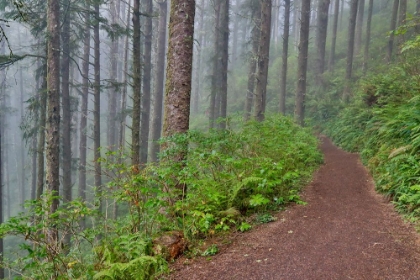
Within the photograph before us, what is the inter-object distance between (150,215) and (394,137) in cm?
664

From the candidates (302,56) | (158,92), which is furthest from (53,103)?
(302,56)

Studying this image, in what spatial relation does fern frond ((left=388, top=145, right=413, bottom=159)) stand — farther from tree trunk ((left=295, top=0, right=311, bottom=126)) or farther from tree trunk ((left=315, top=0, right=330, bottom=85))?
tree trunk ((left=315, top=0, right=330, bottom=85))

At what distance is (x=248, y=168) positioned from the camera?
564 cm

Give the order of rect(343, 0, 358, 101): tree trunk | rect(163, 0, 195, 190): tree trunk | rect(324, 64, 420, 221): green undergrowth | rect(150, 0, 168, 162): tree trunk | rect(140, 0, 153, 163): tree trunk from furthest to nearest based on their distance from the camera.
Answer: rect(150, 0, 168, 162): tree trunk, rect(140, 0, 153, 163): tree trunk, rect(343, 0, 358, 101): tree trunk, rect(163, 0, 195, 190): tree trunk, rect(324, 64, 420, 221): green undergrowth

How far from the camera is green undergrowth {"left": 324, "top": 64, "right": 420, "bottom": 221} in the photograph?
4.94 m

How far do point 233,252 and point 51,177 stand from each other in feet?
25.6

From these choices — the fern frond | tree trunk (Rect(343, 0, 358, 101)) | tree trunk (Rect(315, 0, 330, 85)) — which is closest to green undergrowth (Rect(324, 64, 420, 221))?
the fern frond

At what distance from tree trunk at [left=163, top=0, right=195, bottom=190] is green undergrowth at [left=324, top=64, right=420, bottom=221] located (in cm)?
413

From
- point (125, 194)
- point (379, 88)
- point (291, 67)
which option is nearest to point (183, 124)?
point (125, 194)

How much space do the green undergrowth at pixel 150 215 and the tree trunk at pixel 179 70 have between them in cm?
73

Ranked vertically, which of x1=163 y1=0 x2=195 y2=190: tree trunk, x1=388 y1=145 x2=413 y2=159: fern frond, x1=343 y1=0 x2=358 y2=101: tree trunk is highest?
x1=343 y1=0 x2=358 y2=101: tree trunk

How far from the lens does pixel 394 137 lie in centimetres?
733

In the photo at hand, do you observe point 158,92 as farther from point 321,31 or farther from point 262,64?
point 321,31

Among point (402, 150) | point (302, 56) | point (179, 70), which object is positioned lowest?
point (402, 150)
